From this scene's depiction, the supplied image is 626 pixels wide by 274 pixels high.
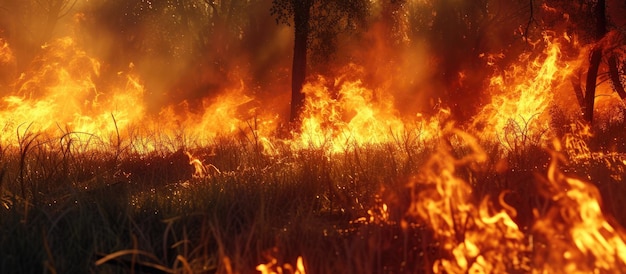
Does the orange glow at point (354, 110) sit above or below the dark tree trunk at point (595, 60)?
above

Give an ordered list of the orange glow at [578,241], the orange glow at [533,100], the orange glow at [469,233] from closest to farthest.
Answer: the orange glow at [578,241]
the orange glow at [469,233]
the orange glow at [533,100]

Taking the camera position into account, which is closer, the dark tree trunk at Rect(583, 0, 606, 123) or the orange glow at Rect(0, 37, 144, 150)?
the dark tree trunk at Rect(583, 0, 606, 123)

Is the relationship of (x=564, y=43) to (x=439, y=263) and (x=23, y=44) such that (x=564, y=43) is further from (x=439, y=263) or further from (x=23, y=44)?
(x=23, y=44)

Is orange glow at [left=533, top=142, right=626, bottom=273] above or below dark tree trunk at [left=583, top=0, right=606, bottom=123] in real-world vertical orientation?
below

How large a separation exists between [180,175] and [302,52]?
8.39m

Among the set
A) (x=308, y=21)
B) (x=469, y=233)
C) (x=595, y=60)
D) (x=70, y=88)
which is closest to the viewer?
(x=469, y=233)

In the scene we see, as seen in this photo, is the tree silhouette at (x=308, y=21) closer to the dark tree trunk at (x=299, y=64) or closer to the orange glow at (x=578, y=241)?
the dark tree trunk at (x=299, y=64)

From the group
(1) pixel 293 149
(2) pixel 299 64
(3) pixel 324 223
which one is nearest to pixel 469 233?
(3) pixel 324 223

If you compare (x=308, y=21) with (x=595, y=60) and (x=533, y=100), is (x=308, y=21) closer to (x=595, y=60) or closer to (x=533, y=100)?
(x=533, y=100)

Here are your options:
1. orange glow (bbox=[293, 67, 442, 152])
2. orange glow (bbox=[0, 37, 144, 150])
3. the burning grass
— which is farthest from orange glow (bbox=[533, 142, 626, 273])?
orange glow (bbox=[0, 37, 144, 150])

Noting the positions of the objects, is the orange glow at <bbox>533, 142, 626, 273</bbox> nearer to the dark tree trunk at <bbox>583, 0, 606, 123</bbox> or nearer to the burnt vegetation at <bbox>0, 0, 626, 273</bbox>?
the burnt vegetation at <bbox>0, 0, 626, 273</bbox>

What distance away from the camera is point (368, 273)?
2.94 meters

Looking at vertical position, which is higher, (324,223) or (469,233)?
(324,223)

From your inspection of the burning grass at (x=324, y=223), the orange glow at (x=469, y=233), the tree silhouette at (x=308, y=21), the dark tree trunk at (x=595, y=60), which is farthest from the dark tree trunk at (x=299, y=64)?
the orange glow at (x=469, y=233)
